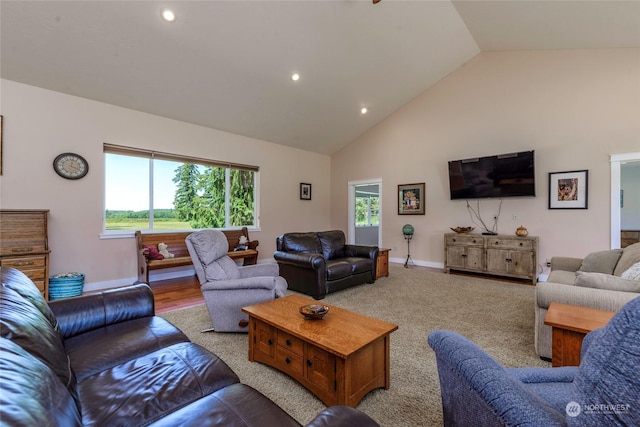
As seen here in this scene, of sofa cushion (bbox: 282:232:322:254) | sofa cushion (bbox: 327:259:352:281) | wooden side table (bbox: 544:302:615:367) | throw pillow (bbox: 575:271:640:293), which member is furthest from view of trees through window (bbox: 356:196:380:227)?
wooden side table (bbox: 544:302:615:367)

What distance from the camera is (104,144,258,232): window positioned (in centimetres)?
449

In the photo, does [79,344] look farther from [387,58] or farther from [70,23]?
[387,58]

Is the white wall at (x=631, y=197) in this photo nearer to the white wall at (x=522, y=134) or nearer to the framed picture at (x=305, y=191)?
the white wall at (x=522, y=134)

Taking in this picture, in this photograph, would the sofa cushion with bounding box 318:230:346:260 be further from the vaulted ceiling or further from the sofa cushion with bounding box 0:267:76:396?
the sofa cushion with bounding box 0:267:76:396

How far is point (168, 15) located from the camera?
3.20 meters

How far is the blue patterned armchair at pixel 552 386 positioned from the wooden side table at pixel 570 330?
626 mm

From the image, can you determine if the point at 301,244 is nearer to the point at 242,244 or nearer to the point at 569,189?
the point at 242,244

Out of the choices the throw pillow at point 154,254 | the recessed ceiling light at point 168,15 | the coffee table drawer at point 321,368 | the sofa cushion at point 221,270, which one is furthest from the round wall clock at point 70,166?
the coffee table drawer at point 321,368

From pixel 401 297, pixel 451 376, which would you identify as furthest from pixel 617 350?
pixel 401 297

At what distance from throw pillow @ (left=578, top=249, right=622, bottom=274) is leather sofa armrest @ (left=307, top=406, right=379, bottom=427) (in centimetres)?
361

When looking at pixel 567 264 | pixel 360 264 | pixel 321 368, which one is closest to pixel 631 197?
pixel 567 264

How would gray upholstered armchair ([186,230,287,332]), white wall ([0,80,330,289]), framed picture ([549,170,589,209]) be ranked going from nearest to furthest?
gray upholstered armchair ([186,230,287,332]), white wall ([0,80,330,289]), framed picture ([549,170,589,209])

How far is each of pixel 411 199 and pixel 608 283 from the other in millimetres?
4267

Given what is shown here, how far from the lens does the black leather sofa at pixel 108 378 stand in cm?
72
